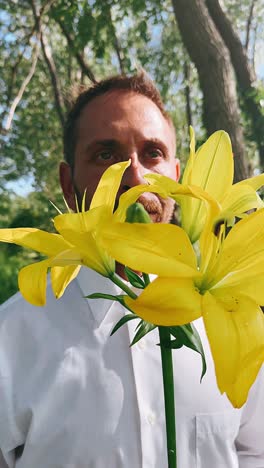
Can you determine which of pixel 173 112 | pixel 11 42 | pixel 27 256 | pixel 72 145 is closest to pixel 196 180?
pixel 72 145

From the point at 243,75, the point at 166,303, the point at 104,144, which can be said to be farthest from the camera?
the point at 243,75

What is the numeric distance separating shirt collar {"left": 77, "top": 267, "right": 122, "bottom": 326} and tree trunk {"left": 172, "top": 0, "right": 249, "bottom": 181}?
2.47 meters

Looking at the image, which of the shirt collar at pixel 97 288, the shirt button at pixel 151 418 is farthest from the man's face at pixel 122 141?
the shirt button at pixel 151 418

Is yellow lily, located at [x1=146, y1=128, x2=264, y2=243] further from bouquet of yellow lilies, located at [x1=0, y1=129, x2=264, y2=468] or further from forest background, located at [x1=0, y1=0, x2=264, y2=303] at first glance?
forest background, located at [x1=0, y1=0, x2=264, y2=303]

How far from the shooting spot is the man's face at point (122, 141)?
5.13 feet

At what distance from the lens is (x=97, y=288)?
1.55 m

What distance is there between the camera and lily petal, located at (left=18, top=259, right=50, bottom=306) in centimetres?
56

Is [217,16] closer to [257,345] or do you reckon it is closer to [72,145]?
[72,145]

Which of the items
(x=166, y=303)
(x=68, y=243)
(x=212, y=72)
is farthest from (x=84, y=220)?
(x=212, y=72)

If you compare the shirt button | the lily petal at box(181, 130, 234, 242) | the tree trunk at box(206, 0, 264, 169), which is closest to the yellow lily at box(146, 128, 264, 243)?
the lily petal at box(181, 130, 234, 242)

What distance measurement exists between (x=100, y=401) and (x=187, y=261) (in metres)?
0.95

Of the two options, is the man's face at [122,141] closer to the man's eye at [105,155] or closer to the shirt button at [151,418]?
the man's eye at [105,155]

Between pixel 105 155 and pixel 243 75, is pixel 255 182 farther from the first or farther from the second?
pixel 243 75

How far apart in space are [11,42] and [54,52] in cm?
217
